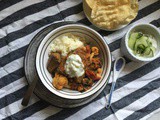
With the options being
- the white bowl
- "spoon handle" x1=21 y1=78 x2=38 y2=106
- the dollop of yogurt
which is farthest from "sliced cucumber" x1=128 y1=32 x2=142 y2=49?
"spoon handle" x1=21 y1=78 x2=38 y2=106

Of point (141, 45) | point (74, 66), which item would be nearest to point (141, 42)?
point (141, 45)

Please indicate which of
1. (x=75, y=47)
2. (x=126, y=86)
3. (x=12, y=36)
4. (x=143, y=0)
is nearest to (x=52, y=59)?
(x=75, y=47)

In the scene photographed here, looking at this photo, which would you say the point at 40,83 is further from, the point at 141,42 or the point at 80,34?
the point at 141,42

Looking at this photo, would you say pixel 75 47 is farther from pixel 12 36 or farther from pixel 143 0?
pixel 143 0

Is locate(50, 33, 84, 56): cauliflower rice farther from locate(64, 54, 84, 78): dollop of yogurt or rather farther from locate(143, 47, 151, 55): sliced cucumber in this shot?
locate(143, 47, 151, 55): sliced cucumber

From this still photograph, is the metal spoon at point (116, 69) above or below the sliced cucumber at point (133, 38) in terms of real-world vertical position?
below

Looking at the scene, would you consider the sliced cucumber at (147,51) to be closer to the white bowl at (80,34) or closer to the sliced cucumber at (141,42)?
the sliced cucumber at (141,42)

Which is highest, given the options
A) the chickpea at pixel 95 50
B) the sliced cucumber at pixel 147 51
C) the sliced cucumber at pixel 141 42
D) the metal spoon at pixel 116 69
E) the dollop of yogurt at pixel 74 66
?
the dollop of yogurt at pixel 74 66

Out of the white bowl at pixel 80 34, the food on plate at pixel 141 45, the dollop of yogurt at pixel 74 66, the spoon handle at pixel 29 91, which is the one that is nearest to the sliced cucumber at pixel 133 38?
the food on plate at pixel 141 45
